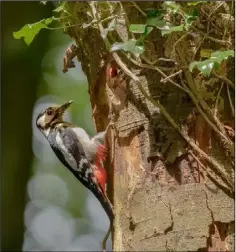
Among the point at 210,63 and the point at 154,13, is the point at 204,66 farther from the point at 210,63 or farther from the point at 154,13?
the point at 154,13

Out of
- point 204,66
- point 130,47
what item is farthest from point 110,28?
point 204,66

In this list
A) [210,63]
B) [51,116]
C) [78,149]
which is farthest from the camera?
[51,116]

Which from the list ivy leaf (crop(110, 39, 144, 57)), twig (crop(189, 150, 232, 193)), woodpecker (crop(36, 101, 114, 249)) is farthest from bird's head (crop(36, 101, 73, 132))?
twig (crop(189, 150, 232, 193))

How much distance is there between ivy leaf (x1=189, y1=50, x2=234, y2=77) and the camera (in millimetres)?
2135

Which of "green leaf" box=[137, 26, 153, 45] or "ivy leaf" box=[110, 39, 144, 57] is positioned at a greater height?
"green leaf" box=[137, 26, 153, 45]

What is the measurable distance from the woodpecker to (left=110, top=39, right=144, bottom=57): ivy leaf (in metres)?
0.52

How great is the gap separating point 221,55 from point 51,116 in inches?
63.0

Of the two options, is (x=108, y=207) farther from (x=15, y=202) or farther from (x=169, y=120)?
(x=15, y=202)

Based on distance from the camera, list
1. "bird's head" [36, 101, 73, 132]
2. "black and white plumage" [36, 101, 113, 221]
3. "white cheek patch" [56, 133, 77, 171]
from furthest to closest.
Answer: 1. "bird's head" [36, 101, 73, 132]
2. "white cheek patch" [56, 133, 77, 171]
3. "black and white plumage" [36, 101, 113, 221]

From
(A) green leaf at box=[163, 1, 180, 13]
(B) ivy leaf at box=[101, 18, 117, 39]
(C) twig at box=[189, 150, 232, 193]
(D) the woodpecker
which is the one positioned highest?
(A) green leaf at box=[163, 1, 180, 13]

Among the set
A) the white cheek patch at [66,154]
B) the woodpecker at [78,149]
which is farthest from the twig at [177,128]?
the white cheek patch at [66,154]

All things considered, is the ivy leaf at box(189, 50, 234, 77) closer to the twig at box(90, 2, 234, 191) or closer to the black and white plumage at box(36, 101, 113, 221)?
the twig at box(90, 2, 234, 191)

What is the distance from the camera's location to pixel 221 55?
2.17 meters

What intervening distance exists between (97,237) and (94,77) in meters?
4.89
